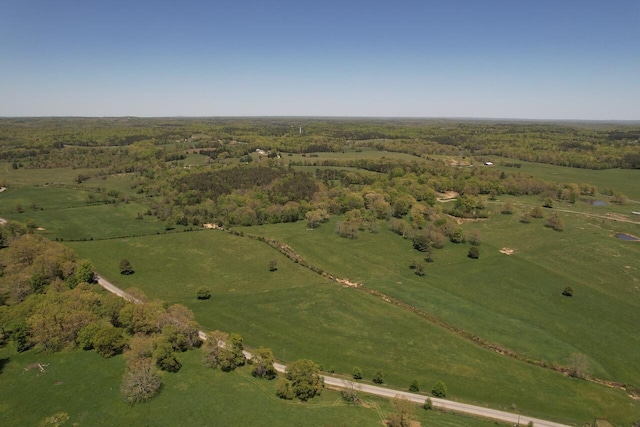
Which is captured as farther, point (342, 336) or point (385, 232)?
point (385, 232)

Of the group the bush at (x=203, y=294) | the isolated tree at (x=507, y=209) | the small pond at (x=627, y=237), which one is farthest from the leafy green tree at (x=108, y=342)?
the small pond at (x=627, y=237)

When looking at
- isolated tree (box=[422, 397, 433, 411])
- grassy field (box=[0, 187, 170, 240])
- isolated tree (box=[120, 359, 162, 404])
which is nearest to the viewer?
isolated tree (box=[422, 397, 433, 411])

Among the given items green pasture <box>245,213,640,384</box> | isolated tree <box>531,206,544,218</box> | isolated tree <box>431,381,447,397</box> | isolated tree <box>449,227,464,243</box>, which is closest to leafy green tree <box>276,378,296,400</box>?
isolated tree <box>431,381,447,397</box>

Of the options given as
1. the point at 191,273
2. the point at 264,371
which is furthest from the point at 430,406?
the point at 191,273

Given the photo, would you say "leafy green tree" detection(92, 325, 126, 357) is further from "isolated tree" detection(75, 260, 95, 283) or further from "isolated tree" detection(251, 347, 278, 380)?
"isolated tree" detection(75, 260, 95, 283)

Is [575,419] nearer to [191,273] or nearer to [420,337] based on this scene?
[420,337]

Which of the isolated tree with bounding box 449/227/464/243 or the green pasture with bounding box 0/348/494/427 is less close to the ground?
the isolated tree with bounding box 449/227/464/243
